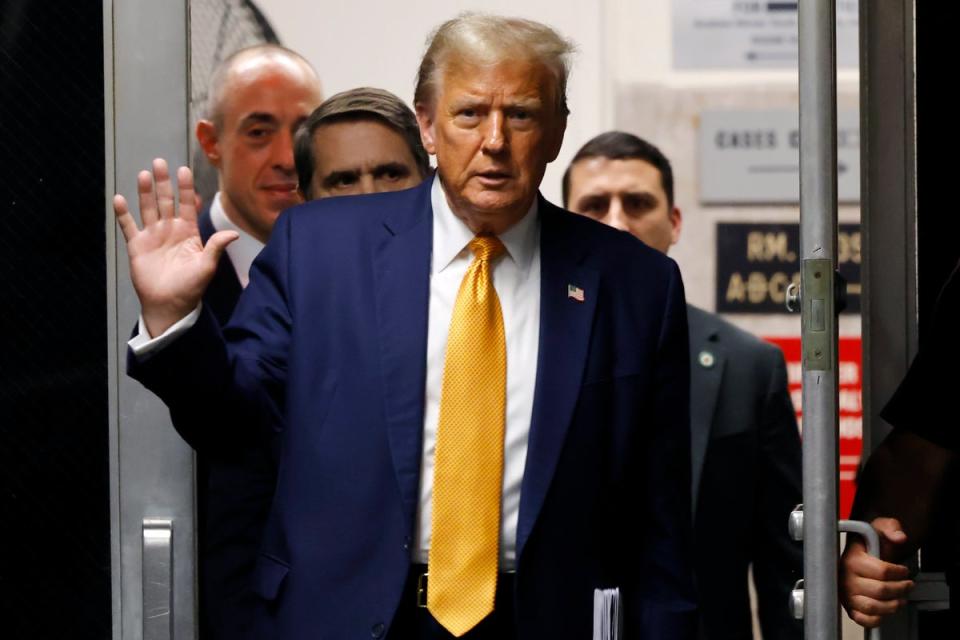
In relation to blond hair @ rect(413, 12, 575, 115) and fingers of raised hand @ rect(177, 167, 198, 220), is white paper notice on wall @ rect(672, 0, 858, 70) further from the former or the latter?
fingers of raised hand @ rect(177, 167, 198, 220)

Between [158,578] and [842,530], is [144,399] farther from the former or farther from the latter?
[842,530]

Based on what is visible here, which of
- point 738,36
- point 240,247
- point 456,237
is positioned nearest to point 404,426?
point 456,237

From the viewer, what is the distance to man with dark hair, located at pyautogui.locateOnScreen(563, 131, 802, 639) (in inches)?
143

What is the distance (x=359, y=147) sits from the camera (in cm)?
303

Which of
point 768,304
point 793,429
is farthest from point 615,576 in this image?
point 768,304

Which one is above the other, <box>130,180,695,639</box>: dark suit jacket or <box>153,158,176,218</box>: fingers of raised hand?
<box>153,158,176,218</box>: fingers of raised hand

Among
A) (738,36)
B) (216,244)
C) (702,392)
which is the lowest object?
(702,392)

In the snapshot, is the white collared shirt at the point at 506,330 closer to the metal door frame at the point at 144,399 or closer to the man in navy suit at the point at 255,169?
the man in navy suit at the point at 255,169

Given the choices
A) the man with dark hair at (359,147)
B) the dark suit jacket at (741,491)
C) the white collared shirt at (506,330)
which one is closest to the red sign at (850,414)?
the dark suit jacket at (741,491)

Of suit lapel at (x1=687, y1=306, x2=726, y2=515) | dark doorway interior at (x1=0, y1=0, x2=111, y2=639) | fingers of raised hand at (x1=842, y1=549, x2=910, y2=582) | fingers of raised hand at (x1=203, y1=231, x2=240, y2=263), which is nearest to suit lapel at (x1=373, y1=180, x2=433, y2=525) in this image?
fingers of raised hand at (x1=203, y1=231, x2=240, y2=263)

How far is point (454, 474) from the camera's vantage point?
2.53 metres

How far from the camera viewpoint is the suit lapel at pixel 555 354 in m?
2.52

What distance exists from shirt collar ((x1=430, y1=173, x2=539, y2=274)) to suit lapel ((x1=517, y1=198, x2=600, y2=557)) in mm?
30

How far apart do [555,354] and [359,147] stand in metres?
0.66
